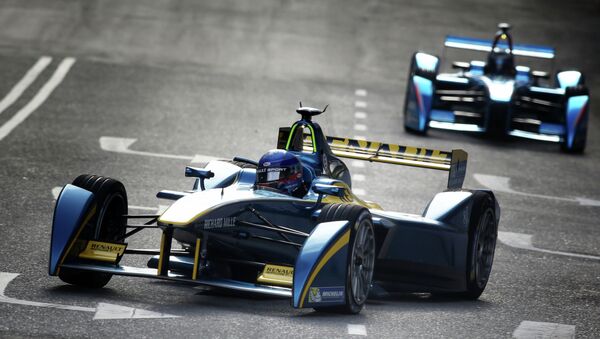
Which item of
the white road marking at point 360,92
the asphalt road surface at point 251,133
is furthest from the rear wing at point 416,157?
the white road marking at point 360,92

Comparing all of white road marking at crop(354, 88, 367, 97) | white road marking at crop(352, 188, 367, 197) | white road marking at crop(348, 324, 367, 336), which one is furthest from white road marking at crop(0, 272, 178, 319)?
white road marking at crop(354, 88, 367, 97)

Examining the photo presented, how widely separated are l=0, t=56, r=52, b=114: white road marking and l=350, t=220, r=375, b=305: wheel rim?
38.5ft

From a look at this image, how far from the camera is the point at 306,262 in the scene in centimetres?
986

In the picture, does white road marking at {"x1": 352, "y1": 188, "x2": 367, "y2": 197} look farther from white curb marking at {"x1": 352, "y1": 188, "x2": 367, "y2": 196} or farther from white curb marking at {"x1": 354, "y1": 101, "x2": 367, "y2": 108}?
white curb marking at {"x1": 354, "y1": 101, "x2": 367, "y2": 108}

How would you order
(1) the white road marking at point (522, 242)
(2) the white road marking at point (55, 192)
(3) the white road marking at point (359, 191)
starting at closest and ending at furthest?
(1) the white road marking at point (522, 242) < (2) the white road marking at point (55, 192) < (3) the white road marking at point (359, 191)

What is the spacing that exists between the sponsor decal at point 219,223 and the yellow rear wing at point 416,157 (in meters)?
2.82

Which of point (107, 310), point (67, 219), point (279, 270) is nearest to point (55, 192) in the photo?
point (67, 219)

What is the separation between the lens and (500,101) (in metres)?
21.7

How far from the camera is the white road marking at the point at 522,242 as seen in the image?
47.5 ft

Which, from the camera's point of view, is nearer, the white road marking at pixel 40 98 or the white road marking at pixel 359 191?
the white road marking at pixel 359 191

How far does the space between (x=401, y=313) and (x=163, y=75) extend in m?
15.1

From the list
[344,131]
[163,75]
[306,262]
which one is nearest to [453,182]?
[306,262]

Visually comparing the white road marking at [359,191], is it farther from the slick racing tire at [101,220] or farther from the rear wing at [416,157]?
the slick racing tire at [101,220]

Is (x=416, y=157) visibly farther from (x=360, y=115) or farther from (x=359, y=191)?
(x=360, y=115)
